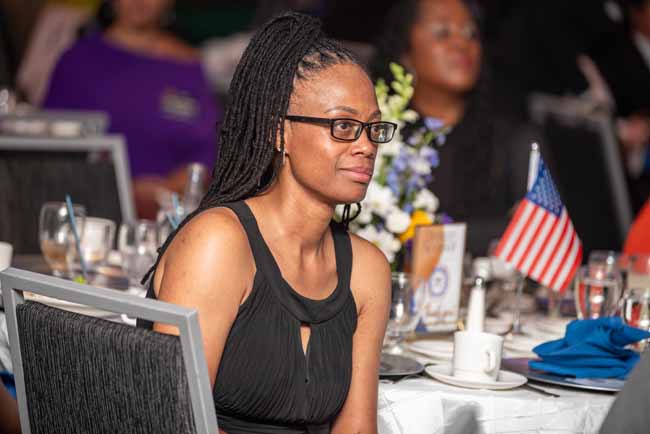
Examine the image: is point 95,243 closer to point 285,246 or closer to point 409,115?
point 409,115

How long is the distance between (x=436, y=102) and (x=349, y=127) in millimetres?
2930

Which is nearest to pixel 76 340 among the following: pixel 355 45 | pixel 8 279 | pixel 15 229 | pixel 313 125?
pixel 8 279

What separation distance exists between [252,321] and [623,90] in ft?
17.5

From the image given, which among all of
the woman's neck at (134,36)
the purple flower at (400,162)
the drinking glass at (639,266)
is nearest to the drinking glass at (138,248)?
the purple flower at (400,162)

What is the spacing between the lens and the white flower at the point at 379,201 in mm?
2527

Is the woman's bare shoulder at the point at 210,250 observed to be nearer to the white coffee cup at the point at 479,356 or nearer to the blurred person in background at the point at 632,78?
the white coffee cup at the point at 479,356

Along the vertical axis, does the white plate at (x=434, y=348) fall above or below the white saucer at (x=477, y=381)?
below

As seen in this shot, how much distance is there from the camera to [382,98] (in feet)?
8.53

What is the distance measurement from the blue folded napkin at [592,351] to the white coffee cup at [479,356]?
0.17 metres

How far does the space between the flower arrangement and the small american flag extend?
204 millimetres

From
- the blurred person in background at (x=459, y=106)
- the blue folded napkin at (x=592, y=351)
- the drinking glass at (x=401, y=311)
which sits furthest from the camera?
the blurred person in background at (x=459, y=106)

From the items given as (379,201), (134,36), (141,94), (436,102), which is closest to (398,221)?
(379,201)

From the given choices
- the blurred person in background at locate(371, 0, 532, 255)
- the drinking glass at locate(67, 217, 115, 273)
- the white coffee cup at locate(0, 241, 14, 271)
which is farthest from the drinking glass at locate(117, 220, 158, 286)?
the blurred person in background at locate(371, 0, 532, 255)

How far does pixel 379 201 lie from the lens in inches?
99.7
